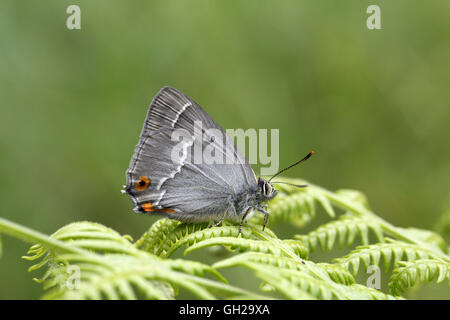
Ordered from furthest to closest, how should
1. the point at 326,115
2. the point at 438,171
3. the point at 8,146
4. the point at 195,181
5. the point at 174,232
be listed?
the point at 326,115
the point at 438,171
the point at 8,146
the point at 195,181
the point at 174,232

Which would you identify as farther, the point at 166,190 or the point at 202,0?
the point at 202,0

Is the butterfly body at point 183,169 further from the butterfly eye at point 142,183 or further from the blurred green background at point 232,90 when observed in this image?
the blurred green background at point 232,90

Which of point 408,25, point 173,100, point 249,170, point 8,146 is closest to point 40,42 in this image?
point 8,146

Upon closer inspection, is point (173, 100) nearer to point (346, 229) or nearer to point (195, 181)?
point (195, 181)

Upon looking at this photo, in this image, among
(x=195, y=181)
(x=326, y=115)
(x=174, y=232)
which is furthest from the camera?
(x=326, y=115)

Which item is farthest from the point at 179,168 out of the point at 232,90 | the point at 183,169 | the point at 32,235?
the point at 232,90

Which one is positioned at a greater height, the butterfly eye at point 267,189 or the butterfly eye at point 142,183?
the butterfly eye at point 142,183

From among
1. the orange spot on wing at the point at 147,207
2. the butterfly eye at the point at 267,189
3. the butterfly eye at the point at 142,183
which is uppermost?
the butterfly eye at the point at 142,183

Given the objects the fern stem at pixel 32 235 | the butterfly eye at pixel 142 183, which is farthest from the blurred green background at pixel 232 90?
the fern stem at pixel 32 235

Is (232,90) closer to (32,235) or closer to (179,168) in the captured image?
(179,168)
